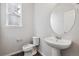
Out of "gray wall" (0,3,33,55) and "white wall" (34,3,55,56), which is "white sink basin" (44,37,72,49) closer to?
"white wall" (34,3,55,56)

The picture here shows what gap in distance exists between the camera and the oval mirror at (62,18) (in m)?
1.38

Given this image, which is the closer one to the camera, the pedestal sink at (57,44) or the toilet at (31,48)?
the pedestal sink at (57,44)

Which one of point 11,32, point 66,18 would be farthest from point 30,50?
point 66,18

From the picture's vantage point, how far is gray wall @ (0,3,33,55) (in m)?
1.52

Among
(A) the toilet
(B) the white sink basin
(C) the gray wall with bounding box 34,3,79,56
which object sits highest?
(C) the gray wall with bounding box 34,3,79,56

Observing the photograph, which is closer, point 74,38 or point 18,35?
point 74,38

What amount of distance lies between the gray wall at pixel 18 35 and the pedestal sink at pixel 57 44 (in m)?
0.32

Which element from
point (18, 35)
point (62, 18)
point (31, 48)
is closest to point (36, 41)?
point (31, 48)

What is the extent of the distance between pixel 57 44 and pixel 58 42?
5 centimetres

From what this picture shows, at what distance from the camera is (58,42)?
1438 mm

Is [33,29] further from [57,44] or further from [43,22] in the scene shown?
[57,44]

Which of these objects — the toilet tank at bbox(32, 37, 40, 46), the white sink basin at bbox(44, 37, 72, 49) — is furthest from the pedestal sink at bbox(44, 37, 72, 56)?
the toilet tank at bbox(32, 37, 40, 46)

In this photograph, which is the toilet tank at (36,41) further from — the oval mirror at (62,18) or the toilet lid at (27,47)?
the oval mirror at (62,18)

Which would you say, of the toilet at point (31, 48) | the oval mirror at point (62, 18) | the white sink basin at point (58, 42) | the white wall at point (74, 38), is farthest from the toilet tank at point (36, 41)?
the white wall at point (74, 38)
